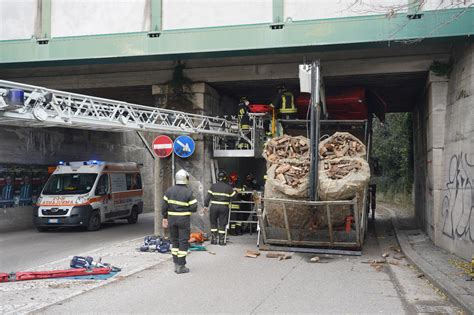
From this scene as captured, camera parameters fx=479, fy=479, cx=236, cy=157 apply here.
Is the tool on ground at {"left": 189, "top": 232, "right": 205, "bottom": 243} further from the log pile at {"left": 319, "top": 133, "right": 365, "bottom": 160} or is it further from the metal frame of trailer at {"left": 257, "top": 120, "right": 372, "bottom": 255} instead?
the log pile at {"left": 319, "top": 133, "right": 365, "bottom": 160}

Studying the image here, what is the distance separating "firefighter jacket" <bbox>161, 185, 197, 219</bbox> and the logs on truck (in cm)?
192

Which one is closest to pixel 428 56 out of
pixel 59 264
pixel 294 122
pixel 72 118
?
pixel 294 122

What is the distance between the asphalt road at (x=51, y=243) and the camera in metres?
10.3

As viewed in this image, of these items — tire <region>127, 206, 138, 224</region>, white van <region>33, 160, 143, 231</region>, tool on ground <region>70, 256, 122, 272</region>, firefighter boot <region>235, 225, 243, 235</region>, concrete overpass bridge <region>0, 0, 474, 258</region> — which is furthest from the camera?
tire <region>127, 206, 138, 224</region>

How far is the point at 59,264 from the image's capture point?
946cm

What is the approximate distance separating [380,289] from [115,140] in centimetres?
1807

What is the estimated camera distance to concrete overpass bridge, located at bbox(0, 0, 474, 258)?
34.5ft

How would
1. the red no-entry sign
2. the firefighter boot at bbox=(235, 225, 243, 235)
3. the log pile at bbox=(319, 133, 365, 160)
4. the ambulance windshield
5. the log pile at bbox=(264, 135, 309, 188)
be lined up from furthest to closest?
1. the ambulance windshield
2. the firefighter boot at bbox=(235, 225, 243, 235)
3. the red no-entry sign
4. the log pile at bbox=(319, 133, 365, 160)
5. the log pile at bbox=(264, 135, 309, 188)

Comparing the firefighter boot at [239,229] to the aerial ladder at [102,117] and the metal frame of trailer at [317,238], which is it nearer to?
the aerial ladder at [102,117]

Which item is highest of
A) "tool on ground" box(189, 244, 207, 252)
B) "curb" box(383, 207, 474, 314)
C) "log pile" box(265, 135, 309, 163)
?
"log pile" box(265, 135, 309, 163)

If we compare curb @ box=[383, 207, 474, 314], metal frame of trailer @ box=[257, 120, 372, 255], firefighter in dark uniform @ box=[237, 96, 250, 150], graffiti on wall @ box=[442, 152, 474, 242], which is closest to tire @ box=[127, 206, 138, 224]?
firefighter in dark uniform @ box=[237, 96, 250, 150]

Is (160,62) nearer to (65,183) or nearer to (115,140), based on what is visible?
(65,183)

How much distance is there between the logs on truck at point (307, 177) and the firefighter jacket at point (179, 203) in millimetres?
1922

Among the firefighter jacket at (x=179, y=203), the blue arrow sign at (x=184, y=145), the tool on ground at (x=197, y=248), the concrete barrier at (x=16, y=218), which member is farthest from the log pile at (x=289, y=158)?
the concrete barrier at (x=16, y=218)
